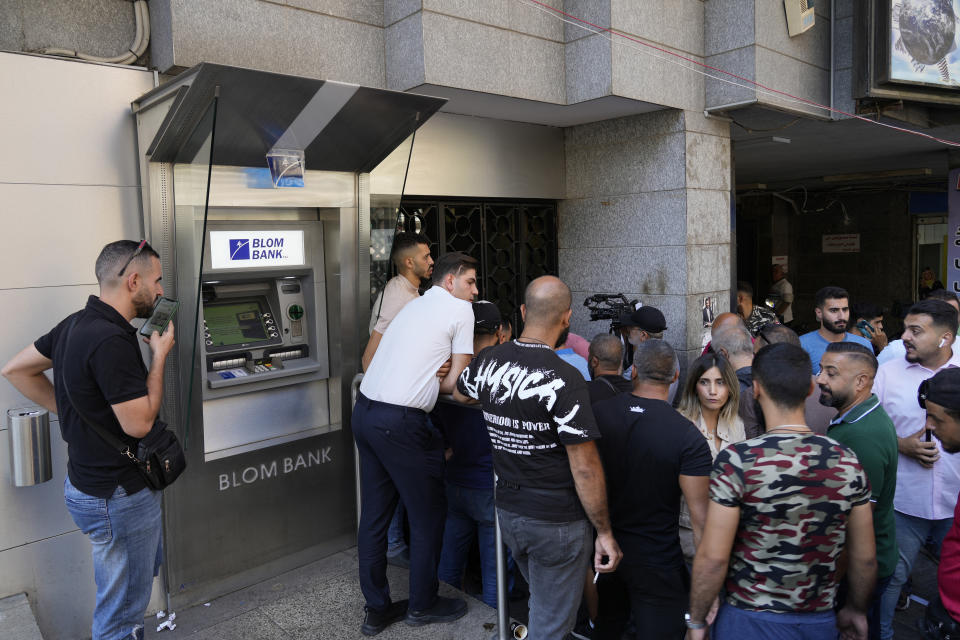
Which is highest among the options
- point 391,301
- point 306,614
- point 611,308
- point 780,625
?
point 391,301

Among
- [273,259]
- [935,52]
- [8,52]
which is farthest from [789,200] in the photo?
[8,52]

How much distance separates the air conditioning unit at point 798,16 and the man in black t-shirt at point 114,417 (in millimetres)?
5301

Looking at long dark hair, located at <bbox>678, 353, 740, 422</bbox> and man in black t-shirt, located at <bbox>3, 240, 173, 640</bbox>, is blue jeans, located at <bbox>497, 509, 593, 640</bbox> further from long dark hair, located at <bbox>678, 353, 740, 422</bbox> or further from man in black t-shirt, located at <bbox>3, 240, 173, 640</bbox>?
man in black t-shirt, located at <bbox>3, 240, 173, 640</bbox>

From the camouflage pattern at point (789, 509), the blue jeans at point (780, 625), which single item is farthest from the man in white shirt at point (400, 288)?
the camouflage pattern at point (789, 509)

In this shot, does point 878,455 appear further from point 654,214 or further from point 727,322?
point 654,214

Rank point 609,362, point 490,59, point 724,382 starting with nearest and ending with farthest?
point 724,382 → point 609,362 → point 490,59

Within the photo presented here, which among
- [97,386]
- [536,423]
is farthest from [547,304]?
[97,386]

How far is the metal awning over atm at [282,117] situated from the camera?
3.06 meters

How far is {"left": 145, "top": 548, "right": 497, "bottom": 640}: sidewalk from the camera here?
3.21 metres

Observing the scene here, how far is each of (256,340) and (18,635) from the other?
5.63 feet

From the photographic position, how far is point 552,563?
2.55m

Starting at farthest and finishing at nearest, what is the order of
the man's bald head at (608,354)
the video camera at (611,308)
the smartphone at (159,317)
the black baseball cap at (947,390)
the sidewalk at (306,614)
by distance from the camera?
the video camera at (611,308), the man's bald head at (608,354), the sidewalk at (306,614), the smartphone at (159,317), the black baseball cap at (947,390)

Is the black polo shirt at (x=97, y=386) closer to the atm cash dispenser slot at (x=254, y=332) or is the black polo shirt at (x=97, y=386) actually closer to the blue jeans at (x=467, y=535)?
the atm cash dispenser slot at (x=254, y=332)

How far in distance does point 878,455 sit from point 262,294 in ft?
10.4
